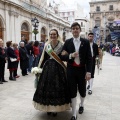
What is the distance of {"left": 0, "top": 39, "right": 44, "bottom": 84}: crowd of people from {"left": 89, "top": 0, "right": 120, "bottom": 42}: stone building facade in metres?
47.8

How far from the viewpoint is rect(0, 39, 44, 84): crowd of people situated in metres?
7.50

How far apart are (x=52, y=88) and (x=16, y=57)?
14.7ft

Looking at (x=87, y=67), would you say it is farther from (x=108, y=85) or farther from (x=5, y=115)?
(x=108, y=85)

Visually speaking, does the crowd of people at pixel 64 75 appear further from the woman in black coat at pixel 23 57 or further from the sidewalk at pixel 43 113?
the woman in black coat at pixel 23 57

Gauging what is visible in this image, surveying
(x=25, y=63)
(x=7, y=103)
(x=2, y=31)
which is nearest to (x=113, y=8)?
(x=2, y=31)

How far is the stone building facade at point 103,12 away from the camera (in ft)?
185

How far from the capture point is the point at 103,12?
57656 mm

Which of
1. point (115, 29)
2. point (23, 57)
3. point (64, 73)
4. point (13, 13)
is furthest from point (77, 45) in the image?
point (115, 29)

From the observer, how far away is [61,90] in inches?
151

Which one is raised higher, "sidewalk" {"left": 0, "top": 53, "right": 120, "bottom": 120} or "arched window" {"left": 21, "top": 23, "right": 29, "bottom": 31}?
"arched window" {"left": 21, "top": 23, "right": 29, "bottom": 31}

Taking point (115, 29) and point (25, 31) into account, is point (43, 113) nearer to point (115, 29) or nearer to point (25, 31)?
point (25, 31)

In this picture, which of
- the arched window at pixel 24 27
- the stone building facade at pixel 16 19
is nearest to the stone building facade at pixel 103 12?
the stone building facade at pixel 16 19

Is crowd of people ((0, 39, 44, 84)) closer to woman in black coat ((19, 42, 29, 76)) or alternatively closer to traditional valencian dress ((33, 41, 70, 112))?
woman in black coat ((19, 42, 29, 76))

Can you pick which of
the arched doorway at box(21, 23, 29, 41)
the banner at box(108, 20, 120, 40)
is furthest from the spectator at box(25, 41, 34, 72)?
the banner at box(108, 20, 120, 40)
